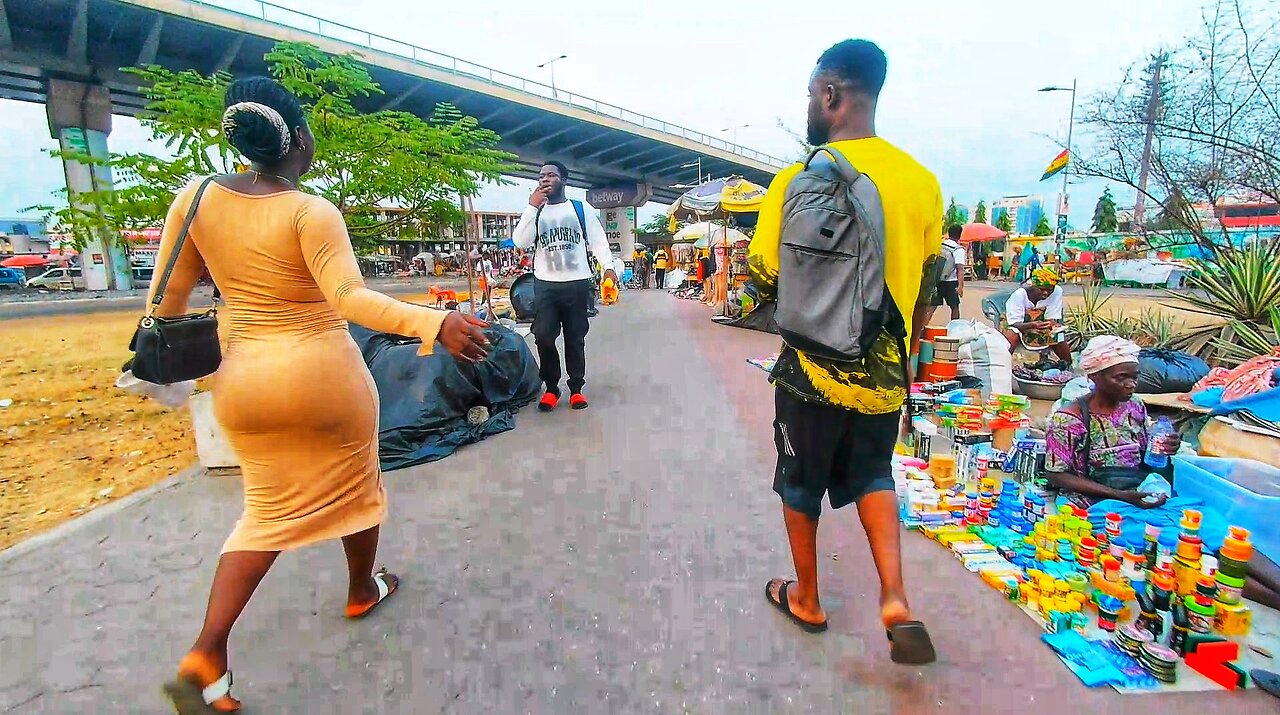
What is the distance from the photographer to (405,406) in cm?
411

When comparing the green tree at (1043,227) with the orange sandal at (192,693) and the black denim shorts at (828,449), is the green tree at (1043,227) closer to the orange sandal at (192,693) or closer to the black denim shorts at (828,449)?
the black denim shorts at (828,449)

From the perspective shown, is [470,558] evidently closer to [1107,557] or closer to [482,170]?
[1107,557]

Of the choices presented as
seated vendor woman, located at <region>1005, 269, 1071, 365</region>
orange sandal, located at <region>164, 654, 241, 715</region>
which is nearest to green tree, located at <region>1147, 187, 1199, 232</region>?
seated vendor woman, located at <region>1005, 269, 1071, 365</region>

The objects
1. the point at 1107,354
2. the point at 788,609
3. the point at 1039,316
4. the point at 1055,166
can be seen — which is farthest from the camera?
the point at 1055,166

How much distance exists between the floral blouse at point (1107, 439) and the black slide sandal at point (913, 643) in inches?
73.5

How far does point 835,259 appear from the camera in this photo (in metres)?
1.73

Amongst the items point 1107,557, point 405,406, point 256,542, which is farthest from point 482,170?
point 1107,557

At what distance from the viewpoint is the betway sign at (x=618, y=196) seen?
154 ft

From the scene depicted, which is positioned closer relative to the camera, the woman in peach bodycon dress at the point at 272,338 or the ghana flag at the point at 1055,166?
the woman in peach bodycon dress at the point at 272,338

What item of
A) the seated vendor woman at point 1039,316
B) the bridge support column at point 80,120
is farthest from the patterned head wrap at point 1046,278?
the bridge support column at point 80,120

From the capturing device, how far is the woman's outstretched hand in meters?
1.56

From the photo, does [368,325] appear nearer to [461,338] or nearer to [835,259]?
[461,338]

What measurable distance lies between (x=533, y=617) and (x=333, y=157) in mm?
4647

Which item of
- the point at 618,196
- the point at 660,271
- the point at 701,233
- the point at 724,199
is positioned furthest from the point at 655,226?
the point at 724,199
